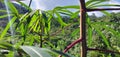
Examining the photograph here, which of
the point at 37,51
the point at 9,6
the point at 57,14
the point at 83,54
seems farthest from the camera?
the point at 57,14

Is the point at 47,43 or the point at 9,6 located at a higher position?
the point at 9,6

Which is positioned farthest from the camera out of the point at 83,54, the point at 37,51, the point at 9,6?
the point at 9,6

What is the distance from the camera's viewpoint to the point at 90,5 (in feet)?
2.15

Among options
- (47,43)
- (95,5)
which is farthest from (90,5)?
(47,43)

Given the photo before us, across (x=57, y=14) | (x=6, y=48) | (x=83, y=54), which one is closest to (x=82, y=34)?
(x=83, y=54)

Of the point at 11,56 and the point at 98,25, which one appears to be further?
the point at 98,25

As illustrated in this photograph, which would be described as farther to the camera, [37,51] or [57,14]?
[57,14]

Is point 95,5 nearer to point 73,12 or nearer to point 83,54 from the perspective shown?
point 73,12

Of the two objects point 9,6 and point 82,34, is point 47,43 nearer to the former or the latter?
point 9,6

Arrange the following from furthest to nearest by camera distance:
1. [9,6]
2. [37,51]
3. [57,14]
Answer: [57,14] < [9,6] < [37,51]

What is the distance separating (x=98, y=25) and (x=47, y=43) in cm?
14

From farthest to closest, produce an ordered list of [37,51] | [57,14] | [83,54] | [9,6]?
[57,14] → [9,6] → [83,54] → [37,51]

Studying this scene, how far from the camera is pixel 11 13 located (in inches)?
24.7

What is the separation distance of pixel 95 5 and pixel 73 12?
0.06 metres
